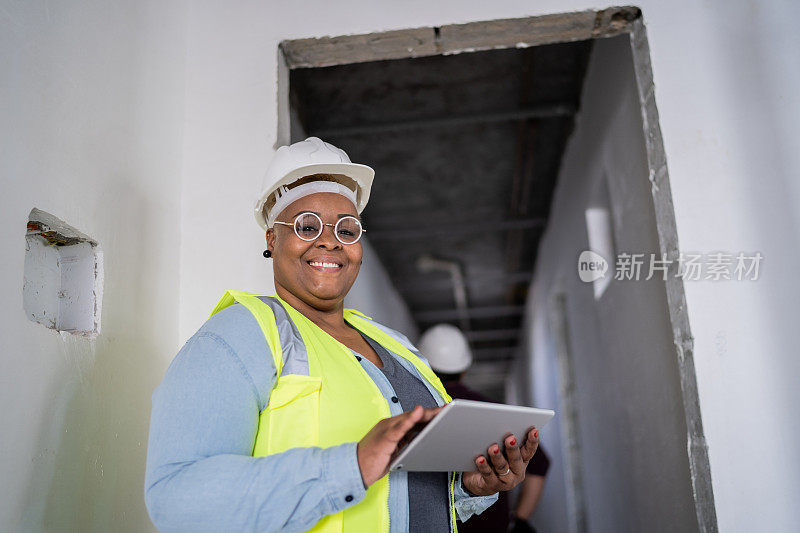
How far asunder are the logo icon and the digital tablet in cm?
342

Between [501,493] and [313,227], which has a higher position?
[313,227]

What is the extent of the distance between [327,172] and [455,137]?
151 inches

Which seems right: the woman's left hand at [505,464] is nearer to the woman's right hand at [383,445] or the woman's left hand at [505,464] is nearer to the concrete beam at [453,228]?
the woman's right hand at [383,445]

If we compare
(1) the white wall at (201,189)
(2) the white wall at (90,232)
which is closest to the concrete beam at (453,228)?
(1) the white wall at (201,189)

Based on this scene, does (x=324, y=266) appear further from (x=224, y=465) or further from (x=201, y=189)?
(x=201, y=189)

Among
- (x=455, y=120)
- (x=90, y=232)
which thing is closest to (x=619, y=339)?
(x=455, y=120)

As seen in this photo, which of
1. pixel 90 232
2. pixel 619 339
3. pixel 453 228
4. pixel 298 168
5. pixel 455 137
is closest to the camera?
pixel 298 168

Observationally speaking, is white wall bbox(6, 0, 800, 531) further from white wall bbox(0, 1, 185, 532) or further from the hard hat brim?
the hard hat brim

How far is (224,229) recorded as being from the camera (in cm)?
268

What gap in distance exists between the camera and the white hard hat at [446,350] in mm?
4689

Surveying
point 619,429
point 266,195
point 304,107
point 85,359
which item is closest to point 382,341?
point 266,195

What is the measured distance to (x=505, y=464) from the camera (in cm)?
160

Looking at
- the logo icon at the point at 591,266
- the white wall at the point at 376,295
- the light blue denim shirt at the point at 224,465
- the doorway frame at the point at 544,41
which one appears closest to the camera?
the light blue denim shirt at the point at 224,465

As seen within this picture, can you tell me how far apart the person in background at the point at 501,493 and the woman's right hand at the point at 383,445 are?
81.0 inches
